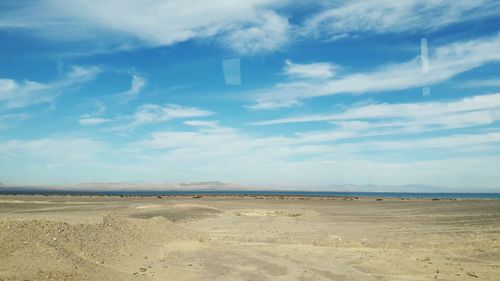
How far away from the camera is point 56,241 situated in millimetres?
16547

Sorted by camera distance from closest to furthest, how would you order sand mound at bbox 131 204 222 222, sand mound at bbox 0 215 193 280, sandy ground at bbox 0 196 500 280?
sand mound at bbox 0 215 193 280
sandy ground at bbox 0 196 500 280
sand mound at bbox 131 204 222 222

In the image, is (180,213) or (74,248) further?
(180,213)

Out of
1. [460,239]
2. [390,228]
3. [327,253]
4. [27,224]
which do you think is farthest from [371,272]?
[390,228]

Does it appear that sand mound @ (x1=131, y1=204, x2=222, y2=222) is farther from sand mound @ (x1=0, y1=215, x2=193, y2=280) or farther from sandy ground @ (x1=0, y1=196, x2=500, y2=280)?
sand mound @ (x1=0, y1=215, x2=193, y2=280)

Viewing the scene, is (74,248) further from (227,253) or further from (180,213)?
(180,213)

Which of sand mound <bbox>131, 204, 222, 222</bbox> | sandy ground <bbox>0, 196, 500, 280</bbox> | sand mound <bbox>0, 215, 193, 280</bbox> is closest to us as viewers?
sand mound <bbox>0, 215, 193, 280</bbox>

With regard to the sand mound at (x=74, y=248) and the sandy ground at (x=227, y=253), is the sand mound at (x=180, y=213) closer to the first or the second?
the sandy ground at (x=227, y=253)

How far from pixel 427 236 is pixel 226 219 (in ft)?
67.0

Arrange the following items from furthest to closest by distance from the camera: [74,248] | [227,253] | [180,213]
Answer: [180,213]
[227,253]
[74,248]

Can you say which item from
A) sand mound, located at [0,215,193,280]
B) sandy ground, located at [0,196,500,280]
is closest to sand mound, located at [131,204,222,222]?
sandy ground, located at [0,196,500,280]

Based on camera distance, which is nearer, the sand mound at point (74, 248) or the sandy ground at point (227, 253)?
the sand mound at point (74, 248)

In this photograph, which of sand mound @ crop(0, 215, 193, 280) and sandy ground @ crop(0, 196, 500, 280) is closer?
sand mound @ crop(0, 215, 193, 280)

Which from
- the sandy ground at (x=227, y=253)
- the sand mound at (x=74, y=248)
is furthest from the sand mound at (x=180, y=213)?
the sand mound at (x=74, y=248)

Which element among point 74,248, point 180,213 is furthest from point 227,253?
point 180,213
